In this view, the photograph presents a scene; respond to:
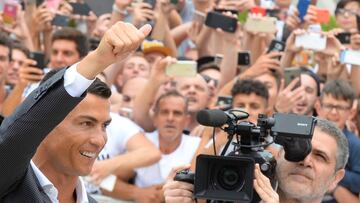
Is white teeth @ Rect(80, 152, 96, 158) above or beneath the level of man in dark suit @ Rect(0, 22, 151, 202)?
beneath

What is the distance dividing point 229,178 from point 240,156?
9 centimetres

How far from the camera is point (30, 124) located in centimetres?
330

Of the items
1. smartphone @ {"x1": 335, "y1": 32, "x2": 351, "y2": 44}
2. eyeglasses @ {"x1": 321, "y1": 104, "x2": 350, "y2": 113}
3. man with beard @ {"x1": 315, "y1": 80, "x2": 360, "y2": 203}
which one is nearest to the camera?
man with beard @ {"x1": 315, "y1": 80, "x2": 360, "y2": 203}

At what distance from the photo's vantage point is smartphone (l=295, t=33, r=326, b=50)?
8.61 meters

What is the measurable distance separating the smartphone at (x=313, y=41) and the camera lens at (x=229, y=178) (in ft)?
16.5

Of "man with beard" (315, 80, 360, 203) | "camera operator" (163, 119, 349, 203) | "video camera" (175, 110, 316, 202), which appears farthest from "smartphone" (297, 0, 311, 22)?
"video camera" (175, 110, 316, 202)

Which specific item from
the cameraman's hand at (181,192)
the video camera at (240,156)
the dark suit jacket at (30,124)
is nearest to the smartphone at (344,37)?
the video camera at (240,156)

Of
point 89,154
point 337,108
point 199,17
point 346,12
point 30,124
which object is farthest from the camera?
point 199,17

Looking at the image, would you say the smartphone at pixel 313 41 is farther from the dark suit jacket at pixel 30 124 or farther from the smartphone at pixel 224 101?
the dark suit jacket at pixel 30 124

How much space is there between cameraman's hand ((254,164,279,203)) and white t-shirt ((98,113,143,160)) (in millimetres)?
3885

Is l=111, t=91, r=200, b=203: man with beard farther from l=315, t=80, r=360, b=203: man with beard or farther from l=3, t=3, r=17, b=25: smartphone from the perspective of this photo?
l=3, t=3, r=17, b=25: smartphone

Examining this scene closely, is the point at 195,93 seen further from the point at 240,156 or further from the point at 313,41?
the point at 240,156

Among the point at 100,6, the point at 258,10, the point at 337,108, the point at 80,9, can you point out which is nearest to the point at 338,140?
the point at 337,108

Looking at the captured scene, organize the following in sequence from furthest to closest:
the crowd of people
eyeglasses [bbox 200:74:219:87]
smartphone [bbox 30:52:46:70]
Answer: eyeglasses [bbox 200:74:219:87]
smartphone [bbox 30:52:46:70]
the crowd of people
